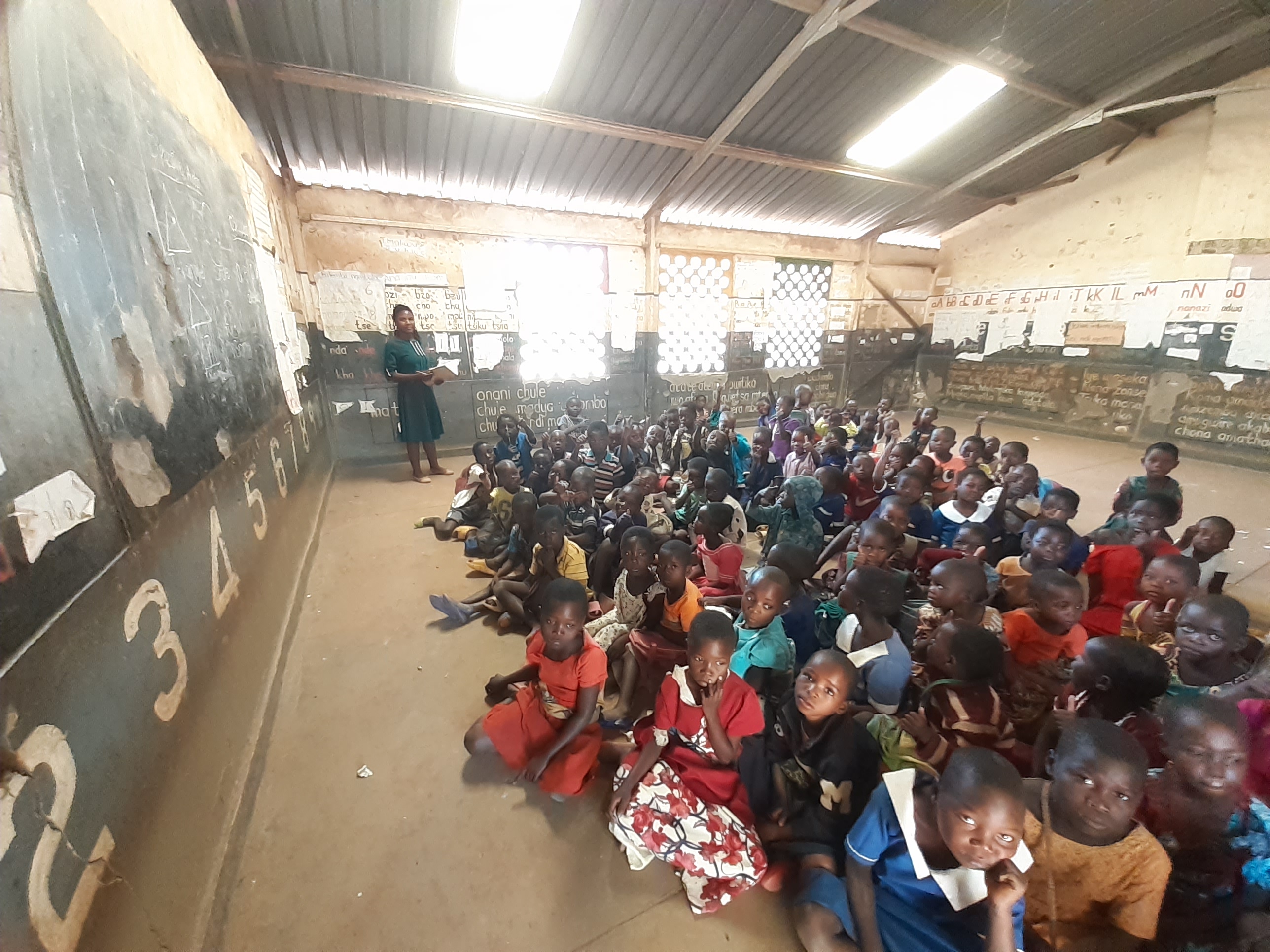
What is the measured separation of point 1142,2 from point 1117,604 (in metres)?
5.60

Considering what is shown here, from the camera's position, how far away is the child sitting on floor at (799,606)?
2.15 metres

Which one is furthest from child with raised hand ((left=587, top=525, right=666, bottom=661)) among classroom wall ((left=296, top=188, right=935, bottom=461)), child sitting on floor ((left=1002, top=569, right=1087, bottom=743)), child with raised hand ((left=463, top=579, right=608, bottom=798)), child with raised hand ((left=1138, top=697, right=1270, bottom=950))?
classroom wall ((left=296, top=188, right=935, bottom=461))

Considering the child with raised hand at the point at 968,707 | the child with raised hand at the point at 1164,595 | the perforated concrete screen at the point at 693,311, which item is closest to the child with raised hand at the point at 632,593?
the child with raised hand at the point at 968,707

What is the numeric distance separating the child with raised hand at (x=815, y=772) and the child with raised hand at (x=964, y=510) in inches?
81.0

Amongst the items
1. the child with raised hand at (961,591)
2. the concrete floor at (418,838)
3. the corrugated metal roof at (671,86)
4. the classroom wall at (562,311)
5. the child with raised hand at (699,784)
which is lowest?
the concrete floor at (418,838)

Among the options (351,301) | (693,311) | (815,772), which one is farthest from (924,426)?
(351,301)

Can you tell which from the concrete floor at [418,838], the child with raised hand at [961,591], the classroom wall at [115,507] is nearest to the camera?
the classroom wall at [115,507]

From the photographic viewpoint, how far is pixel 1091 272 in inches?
284

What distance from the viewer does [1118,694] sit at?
4.97ft

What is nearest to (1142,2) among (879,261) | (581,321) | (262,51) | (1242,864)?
(879,261)

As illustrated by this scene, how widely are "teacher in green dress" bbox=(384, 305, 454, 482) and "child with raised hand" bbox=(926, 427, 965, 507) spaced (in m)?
4.96

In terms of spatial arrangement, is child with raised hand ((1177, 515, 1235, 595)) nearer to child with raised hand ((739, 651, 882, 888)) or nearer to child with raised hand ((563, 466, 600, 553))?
child with raised hand ((739, 651, 882, 888))

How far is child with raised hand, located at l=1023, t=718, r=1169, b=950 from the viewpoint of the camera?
3.42ft

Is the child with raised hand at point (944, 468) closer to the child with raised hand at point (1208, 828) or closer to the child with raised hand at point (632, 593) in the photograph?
the child with raised hand at point (1208, 828)
